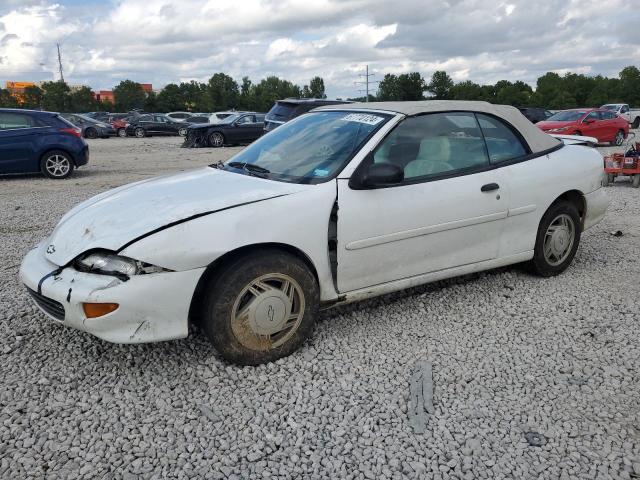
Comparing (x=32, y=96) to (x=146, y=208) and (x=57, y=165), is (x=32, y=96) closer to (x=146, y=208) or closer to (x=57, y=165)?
(x=57, y=165)

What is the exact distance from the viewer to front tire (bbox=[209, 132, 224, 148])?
2049 cm

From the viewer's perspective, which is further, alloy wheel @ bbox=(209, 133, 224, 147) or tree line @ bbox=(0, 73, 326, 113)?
tree line @ bbox=(0, 73, 326, 113)

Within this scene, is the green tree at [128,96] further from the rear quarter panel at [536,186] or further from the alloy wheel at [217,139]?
the rear quarter panel at [536,186]

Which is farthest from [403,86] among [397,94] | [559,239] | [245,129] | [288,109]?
[559,239]

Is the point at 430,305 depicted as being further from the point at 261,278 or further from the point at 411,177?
the point at 261,278

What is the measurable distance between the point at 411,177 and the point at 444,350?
1.19 metres

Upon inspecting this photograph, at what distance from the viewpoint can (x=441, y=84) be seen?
257 ft

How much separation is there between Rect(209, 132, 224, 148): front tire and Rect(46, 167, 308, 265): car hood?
17.2 meters

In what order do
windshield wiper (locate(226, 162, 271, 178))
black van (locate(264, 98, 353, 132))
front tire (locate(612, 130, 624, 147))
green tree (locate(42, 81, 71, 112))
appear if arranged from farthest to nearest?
green tree (locate(42, 81, 71, 112)) < front tire (locate(612, 130, 624, 147)) < black van (locate(264, 98, 353, 132)) < windshield wiper (locate(226, 162, 271, 178))

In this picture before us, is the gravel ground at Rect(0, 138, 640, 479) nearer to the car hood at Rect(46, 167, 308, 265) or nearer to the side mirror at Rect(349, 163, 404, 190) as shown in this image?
the car hood at Rect(46, 167, 308, 265)

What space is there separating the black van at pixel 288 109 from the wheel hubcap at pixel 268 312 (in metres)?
11.6

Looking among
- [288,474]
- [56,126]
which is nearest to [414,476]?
[288,474]

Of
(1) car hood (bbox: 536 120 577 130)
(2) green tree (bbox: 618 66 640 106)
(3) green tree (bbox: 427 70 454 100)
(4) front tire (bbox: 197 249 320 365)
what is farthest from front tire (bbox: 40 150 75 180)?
(2) green tree (bbox: 618 66 640 106)

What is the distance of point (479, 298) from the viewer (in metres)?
4.39
